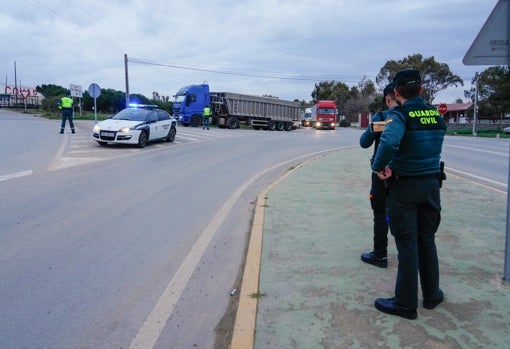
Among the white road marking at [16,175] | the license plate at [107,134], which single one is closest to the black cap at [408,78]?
the white road marking at [16,175]

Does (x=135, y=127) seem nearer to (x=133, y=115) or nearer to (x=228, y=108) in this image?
(x=133, y=115)

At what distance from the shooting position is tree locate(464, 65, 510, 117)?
173 feet

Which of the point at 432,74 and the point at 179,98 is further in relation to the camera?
the point at 432,74

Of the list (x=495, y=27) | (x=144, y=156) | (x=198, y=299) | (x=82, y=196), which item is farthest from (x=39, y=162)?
A: (x=495, y=27)

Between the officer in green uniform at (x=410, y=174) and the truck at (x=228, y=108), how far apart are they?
31822 mm

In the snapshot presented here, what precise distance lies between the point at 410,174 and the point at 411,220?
0.35m

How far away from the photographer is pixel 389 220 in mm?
3588

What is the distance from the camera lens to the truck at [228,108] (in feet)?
114

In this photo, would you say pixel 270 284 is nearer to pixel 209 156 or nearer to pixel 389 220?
pixel 389 220

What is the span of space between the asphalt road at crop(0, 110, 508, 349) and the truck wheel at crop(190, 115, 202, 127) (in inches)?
911

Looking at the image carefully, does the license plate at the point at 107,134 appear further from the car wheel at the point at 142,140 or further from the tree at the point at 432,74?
the tree at the point at 432,74

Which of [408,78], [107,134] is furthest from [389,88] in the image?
[107,134]

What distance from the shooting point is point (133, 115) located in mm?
17359

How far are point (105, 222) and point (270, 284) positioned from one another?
3.19 m
